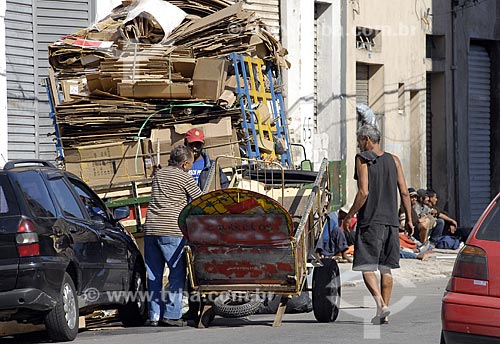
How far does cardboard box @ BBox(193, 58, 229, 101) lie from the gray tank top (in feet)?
11.0

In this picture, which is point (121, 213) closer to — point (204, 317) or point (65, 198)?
point (65, 198)

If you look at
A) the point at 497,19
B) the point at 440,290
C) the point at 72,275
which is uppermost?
the point at 497,19

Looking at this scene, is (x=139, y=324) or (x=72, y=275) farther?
(x=139, y=324)

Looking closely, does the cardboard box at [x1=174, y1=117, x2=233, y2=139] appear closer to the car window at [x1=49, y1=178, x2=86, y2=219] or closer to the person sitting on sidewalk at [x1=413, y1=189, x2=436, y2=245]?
the car window at [x1=49, y1=178, x2=86, y2=219]

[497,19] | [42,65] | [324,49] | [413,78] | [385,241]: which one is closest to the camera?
[385,241]

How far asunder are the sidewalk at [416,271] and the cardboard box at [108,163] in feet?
12.7

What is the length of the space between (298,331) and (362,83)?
15.2m

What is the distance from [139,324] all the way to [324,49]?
12.6m

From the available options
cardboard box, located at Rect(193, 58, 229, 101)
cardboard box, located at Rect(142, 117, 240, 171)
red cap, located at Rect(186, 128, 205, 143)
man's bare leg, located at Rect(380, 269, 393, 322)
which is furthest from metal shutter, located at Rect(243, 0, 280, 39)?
man's bare leg, located at Rect(380, 269, 393, 322)

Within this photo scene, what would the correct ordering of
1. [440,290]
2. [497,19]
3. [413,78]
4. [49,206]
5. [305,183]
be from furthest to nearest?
[497,19] → [413,78] → [440,290] → [305,183] → [49,206]

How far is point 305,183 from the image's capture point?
13.4m

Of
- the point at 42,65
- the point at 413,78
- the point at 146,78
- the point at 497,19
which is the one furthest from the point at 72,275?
the point at 497,19

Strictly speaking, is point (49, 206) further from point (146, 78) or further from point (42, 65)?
point (42, 65)

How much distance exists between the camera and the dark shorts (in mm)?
11195
